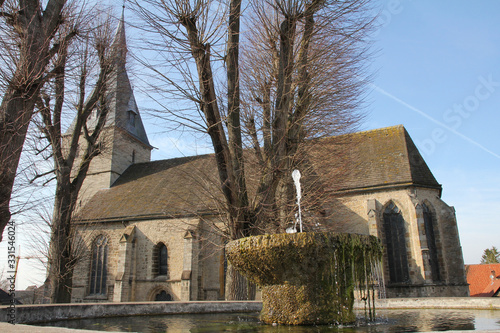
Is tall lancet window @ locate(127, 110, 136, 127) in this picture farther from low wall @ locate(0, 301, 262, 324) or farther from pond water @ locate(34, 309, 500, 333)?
pond water @ locate(34, 309, 500, 333)

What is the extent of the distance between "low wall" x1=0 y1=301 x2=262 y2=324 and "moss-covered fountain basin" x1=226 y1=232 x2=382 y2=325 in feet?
6.49

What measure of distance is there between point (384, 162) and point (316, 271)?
14.4 metres

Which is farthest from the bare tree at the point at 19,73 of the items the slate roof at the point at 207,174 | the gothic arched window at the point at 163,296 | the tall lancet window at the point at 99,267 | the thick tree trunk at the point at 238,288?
the tall lancet window at the point at 99,267

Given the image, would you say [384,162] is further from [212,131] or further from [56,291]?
[56,291]

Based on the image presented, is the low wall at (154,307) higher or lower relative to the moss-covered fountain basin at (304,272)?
lower

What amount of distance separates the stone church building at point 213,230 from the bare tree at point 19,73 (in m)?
4.08

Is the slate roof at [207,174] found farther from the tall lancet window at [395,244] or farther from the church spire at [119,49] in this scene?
the church spire at [119,49]

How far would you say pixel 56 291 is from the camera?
34.3ft

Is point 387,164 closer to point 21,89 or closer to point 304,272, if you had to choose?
point 304,272

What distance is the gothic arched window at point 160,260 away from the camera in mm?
19078

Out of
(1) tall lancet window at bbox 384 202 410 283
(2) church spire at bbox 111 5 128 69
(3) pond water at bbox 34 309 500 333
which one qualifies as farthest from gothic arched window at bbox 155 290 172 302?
(3) pond water at bbox 34 309 500 333

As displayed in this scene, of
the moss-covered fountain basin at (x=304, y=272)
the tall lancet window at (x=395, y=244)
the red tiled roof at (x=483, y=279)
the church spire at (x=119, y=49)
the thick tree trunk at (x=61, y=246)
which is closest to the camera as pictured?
the moss-covered fountain basin at (x=304, y=272)

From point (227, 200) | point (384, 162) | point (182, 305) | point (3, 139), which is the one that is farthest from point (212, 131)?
point (384, 162)

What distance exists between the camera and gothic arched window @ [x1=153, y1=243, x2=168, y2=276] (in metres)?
19.1
